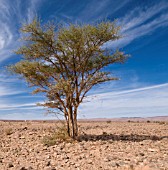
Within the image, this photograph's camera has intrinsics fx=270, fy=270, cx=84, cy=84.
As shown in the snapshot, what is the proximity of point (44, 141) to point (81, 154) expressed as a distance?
12.5ft

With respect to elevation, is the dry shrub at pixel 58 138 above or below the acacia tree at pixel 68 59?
below

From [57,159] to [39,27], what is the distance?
282 inches

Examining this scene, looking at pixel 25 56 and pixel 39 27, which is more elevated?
pixel 39 27

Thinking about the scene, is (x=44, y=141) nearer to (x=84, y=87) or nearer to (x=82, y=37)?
(x=84, y=87)

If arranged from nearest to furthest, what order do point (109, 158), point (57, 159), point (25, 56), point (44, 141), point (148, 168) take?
point (148, 168), point (109, 158), point (57, 159), point (44, 141), point (25, 56)

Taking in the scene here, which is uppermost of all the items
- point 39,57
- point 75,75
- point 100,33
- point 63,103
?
point 100,33

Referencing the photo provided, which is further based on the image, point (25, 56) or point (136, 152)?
point (25, 56)

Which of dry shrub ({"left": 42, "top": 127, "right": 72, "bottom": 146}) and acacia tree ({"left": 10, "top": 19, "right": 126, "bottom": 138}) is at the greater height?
acacia tree ({"left": 10, "top": 19, "right": 126, "bottom": 138})

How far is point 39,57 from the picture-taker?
14570mm

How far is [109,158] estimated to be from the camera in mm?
9203

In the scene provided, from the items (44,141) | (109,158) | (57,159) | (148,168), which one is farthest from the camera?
(44,141)

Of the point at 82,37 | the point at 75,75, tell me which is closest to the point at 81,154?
the point at 75,75

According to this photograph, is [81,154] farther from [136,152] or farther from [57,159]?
[136,152]

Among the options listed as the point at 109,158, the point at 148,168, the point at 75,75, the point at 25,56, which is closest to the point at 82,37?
the point at 75,75
